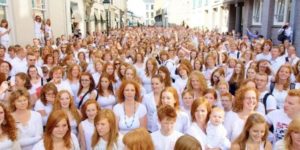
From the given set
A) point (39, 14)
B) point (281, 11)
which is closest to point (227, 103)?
point (281, 11)

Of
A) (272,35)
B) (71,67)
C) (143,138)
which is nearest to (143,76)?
(71,67)

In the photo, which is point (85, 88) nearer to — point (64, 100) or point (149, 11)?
point (64, 100)

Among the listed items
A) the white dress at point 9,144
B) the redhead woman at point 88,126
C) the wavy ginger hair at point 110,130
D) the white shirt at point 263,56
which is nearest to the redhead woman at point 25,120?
the white dress at point 9,144

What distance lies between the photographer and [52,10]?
18.6 metres

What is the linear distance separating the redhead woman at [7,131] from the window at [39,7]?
12.9 meters

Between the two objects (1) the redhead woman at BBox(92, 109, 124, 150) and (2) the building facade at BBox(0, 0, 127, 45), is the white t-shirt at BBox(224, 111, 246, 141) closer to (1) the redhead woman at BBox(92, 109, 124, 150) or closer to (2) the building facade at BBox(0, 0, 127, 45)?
(1) the redhead woman at BBox(92, 109, 124, 150)

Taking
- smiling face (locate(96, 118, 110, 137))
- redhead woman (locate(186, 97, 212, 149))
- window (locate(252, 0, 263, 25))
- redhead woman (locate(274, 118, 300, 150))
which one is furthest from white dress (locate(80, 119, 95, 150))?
window (locate(252, 0, 263, 25))

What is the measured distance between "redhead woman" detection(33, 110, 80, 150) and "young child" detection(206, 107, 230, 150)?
1.75m

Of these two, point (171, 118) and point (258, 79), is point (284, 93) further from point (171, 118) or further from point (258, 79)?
point (171, 118)

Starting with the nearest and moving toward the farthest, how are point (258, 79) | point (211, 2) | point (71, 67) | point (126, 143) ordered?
point (126, 143)
point (258, 79)
point (71, 67)
point (211, 2)

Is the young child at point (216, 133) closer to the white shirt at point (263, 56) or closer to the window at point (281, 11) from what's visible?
the white shirt at point (263, 56)

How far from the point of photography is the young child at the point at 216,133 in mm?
4051

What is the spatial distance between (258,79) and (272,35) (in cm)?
1296

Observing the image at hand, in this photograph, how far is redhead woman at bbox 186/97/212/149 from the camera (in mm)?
4102
